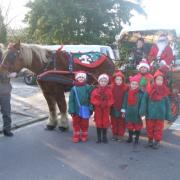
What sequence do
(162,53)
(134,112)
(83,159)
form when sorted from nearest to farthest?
(83,159)
(134,112)
(162,53)

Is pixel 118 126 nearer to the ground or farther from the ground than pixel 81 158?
farther from the ground

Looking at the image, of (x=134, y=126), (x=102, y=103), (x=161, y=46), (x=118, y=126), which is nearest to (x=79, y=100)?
(x=102, y=103)

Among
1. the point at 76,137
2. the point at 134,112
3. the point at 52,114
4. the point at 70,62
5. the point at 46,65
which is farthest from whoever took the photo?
the point at 52,114

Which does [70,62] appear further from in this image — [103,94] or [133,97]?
[133,97]

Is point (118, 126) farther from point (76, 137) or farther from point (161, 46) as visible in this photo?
point (161, 46)

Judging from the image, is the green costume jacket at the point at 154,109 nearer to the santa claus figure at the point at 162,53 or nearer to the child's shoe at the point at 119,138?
the child's shoe at the point at 119,138

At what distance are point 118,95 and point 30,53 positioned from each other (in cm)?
183

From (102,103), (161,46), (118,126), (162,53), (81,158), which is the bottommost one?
(81,158)

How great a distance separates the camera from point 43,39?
2222 cm

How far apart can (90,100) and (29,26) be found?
16.7 meters

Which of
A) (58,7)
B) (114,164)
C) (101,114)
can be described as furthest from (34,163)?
(58,7)

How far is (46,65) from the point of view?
7.34 meters

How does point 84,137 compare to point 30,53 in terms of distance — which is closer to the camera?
point 84,137

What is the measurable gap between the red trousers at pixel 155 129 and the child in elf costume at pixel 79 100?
1130 mm
